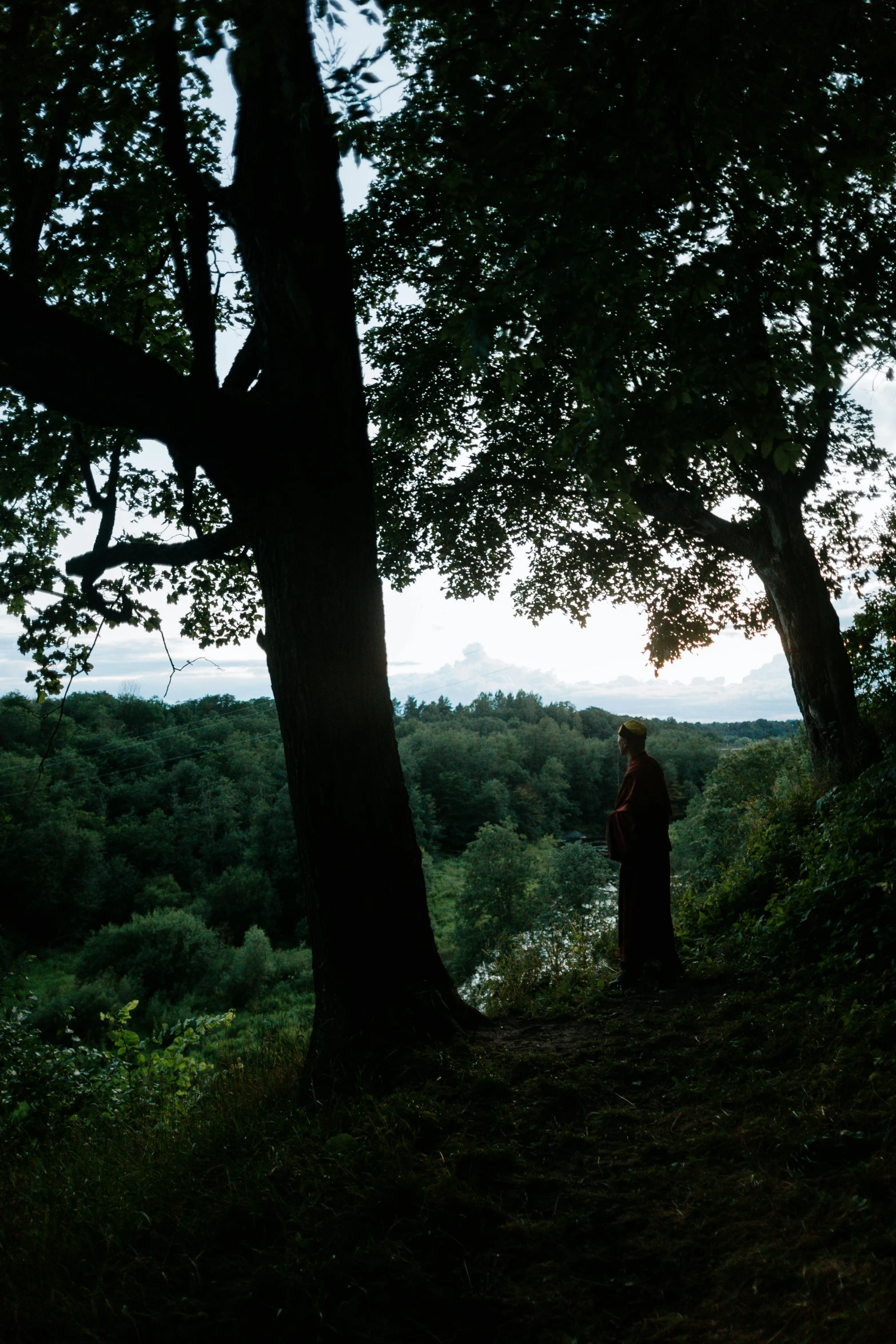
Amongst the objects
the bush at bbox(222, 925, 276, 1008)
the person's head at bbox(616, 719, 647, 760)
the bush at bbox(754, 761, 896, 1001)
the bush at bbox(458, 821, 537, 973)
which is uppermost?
the person's head at bbox(616, 719, 647, 760)

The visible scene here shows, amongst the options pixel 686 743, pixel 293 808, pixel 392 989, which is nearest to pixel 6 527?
pixel 293 808

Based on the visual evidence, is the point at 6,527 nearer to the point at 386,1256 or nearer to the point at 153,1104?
the point at 153,1104

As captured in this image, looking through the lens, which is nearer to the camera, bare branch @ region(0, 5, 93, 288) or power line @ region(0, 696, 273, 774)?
bare branch @ region(0, 5, 93, 288)

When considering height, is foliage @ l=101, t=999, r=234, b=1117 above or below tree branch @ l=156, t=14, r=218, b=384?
below

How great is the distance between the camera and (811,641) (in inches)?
405

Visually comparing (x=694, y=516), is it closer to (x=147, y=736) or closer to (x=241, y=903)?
(x=241, y=903)

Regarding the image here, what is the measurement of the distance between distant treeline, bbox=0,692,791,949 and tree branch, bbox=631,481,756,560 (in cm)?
3486

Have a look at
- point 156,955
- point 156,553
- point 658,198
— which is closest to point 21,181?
point 156,553

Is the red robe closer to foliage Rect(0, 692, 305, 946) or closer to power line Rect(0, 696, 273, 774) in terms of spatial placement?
foliage Rect(0, 692, 305, 946)

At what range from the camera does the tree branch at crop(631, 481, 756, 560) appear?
10.7 metres

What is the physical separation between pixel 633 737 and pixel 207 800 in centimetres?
7482

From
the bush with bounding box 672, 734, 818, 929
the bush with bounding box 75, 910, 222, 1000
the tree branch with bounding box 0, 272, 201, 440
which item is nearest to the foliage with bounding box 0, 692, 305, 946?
the bush with bounding box 75, 910, 222, 1000

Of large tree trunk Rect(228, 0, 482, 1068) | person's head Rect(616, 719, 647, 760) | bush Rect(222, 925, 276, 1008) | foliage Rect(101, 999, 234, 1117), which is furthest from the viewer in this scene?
bush Rect(222, 925, 276, 1008)

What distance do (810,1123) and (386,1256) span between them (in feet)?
5.96
